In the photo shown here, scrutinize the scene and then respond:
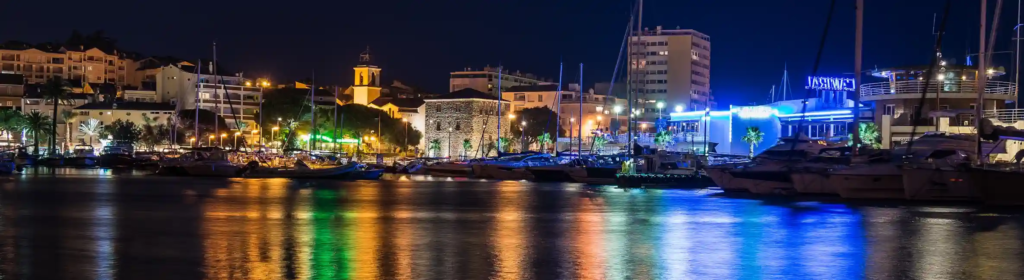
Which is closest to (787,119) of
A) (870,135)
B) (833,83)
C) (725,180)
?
(833,83)

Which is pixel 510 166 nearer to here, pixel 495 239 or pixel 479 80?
pixel 495 239

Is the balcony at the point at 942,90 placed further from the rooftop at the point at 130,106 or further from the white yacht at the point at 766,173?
Answer: the rooftop at the point at 130,106

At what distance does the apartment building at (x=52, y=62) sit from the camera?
14800 centimetres

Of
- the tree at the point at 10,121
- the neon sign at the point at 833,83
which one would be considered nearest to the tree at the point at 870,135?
the neon sign at the point at 833,83

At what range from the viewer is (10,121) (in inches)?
4424

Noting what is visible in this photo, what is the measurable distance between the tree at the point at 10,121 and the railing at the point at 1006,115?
9698 cm

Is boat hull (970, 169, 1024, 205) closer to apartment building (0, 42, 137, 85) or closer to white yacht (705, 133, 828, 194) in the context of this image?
white yacht (705, 133, 828, 194)

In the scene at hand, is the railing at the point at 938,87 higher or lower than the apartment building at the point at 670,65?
lower

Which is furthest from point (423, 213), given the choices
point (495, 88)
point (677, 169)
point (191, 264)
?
point (495, 88)

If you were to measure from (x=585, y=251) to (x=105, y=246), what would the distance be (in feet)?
30.1

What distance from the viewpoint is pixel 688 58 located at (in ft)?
555

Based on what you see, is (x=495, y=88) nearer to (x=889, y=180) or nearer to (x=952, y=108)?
(x=952, y=108)

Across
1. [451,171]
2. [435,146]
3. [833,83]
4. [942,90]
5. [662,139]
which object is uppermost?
[833,83]

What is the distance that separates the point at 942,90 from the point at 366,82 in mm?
91336
